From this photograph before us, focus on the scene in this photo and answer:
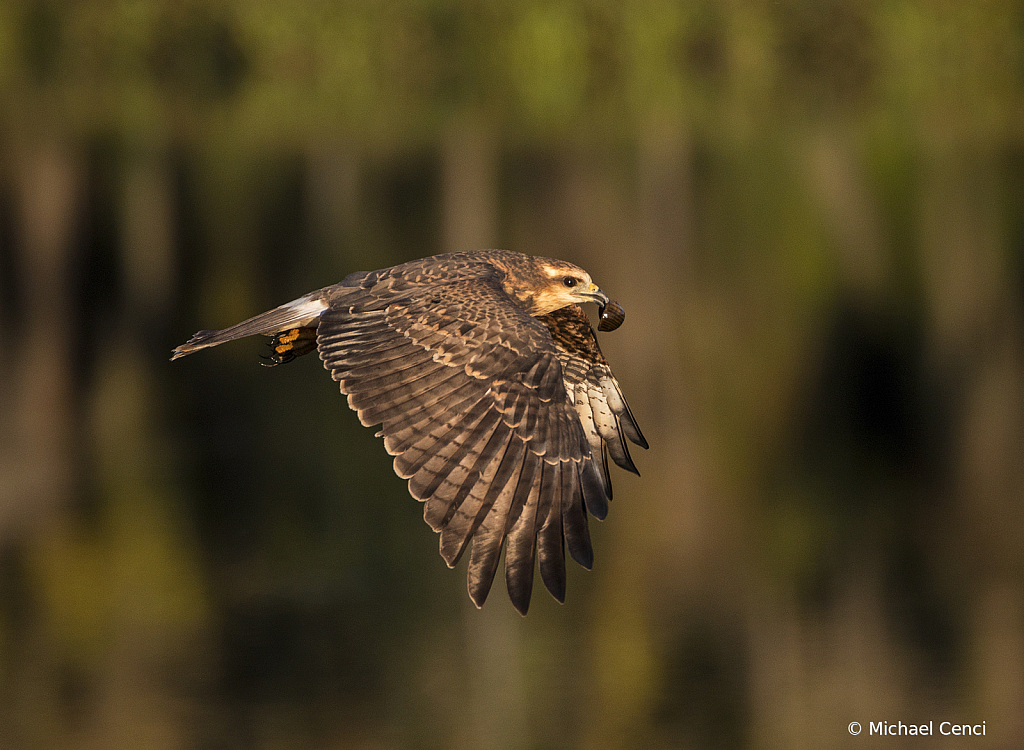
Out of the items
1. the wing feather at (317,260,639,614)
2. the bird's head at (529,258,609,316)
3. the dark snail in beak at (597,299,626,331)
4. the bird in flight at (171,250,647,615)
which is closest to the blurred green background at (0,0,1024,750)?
the dark snail in beak at (597,299,626,331)

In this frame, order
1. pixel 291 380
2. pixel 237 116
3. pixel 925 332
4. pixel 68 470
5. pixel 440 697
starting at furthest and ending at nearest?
pixel 237 116 → pixel 925 332 → pixel 291 380 → pixel 68 470 → pixel 440 697

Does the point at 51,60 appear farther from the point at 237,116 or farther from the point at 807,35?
the point at 807,35

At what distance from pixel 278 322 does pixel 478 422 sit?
5.80 ft

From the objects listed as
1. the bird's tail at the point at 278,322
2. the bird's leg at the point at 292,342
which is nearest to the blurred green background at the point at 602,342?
the bird's leg at the point at 292,342

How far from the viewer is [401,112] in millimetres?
49125

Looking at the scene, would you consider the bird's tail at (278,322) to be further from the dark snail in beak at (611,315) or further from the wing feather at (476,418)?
the dark snail in beak at (611,315)

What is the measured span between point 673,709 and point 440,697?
138 inches

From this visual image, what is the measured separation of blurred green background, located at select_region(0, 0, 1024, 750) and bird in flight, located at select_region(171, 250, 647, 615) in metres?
12.5

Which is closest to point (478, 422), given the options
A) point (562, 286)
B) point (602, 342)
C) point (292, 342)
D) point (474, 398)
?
point (474, 398)

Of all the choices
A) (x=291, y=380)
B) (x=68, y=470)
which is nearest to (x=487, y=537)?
(x=68, y=470)

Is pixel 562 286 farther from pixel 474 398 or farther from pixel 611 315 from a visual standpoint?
pixel 474 398

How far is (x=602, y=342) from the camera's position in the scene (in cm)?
3238

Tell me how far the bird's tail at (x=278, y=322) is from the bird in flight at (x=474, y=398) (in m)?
0.02

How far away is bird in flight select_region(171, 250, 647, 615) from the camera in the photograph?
6.64 m
